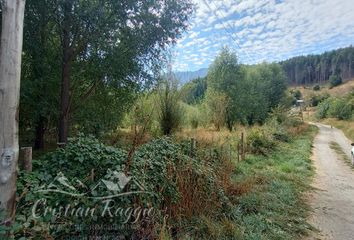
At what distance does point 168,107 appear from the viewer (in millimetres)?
12602

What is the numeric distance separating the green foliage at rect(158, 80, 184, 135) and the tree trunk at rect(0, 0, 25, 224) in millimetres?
10030

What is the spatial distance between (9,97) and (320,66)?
112749 millimetres

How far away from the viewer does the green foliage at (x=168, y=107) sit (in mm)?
12516

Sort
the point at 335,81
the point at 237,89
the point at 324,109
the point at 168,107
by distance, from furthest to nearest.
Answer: the point at 335,81 → the point at 324,109 → the point at 237,89 → the point at 168,107

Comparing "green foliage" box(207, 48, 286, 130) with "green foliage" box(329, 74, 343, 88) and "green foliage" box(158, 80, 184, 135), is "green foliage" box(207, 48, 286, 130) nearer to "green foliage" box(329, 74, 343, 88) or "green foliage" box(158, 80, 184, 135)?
"green foliage" box(158, 80, 184, 135)

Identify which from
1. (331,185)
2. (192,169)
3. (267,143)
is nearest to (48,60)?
(192,169)

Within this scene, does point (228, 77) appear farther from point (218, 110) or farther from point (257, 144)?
point (257, 144)

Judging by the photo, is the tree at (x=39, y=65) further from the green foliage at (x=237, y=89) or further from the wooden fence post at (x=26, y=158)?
the green foliage at (x=237, y=89)

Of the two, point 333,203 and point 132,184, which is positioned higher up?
point 132,184

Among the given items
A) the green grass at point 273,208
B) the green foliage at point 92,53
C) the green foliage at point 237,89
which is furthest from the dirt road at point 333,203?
the green foliage at point 237,89

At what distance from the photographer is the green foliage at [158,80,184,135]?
493 inches

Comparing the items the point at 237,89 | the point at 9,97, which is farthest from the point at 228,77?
the point at 9,97

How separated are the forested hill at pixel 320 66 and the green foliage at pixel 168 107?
292ft

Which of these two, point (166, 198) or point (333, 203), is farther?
point (333, 203)
